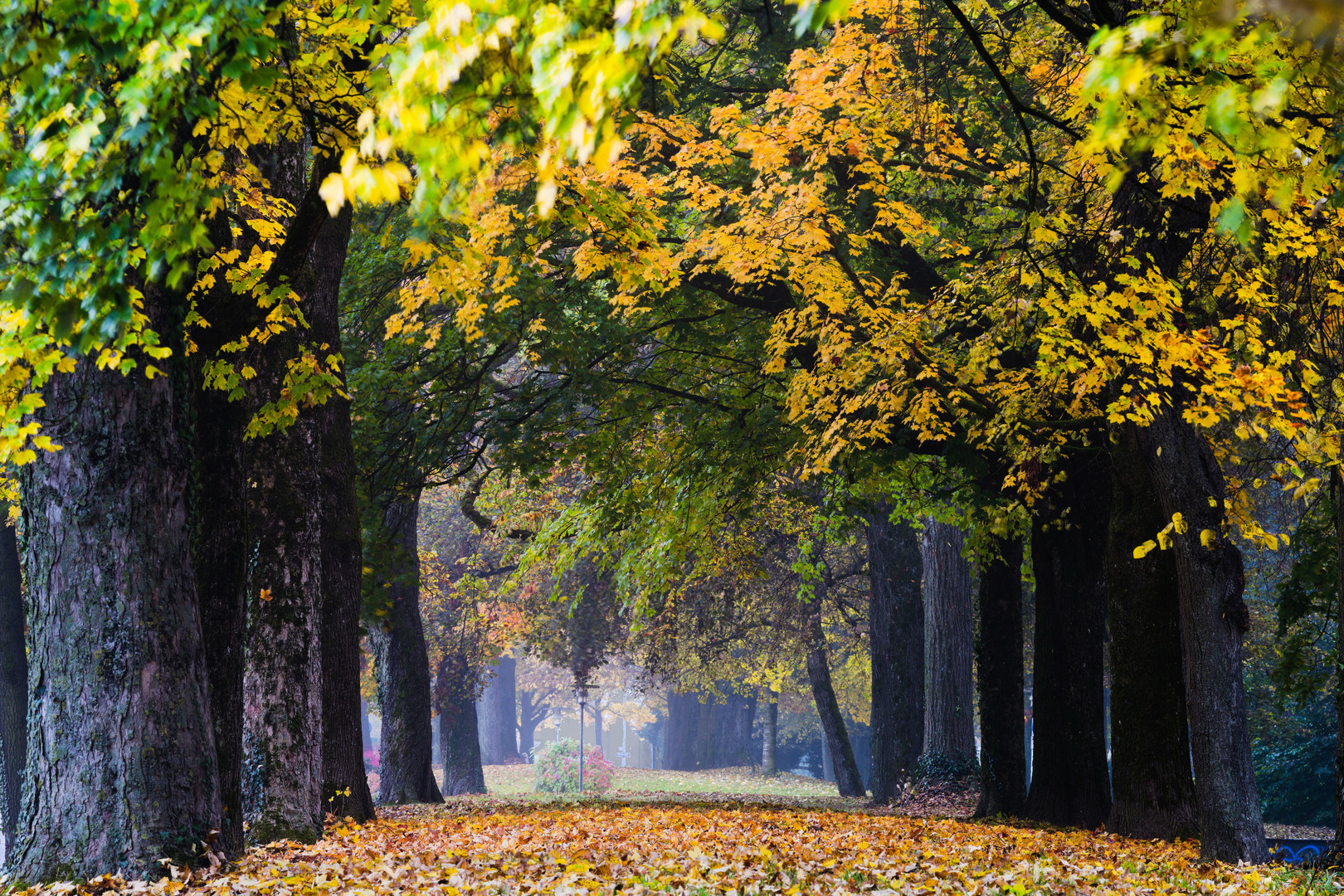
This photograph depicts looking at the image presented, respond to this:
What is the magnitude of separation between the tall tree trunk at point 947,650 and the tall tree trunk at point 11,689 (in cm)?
1342

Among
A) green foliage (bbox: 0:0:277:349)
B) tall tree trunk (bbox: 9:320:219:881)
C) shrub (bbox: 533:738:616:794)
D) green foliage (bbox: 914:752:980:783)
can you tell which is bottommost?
shrub (bbox: 533:738:616:794)

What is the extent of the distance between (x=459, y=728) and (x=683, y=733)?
1840 centimetres

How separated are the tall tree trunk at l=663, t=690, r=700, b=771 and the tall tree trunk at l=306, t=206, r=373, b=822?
33837mm

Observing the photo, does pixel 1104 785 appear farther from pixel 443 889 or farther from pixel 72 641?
pixel 72 641

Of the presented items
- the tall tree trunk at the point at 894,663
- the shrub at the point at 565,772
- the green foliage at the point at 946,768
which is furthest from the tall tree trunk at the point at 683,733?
the green foliage at the point at 946,768

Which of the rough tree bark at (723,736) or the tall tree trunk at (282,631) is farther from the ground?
the tall tree trunk at (282,631)

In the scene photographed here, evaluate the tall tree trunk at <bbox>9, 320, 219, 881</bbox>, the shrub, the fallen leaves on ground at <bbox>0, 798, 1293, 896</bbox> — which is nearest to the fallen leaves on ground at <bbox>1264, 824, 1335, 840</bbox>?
the fallen leaves on ground at <bbox>0, 798, 1293, 896</bbox>

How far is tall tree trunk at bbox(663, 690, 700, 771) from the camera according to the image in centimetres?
4362

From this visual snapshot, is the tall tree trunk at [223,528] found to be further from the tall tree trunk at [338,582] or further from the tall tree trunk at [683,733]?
the tall tree trunk at [683,733]

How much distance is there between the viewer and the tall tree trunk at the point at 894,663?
1886 cm

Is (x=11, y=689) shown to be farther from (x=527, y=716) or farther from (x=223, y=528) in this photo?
(x=527, y=716)

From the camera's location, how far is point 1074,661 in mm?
11305

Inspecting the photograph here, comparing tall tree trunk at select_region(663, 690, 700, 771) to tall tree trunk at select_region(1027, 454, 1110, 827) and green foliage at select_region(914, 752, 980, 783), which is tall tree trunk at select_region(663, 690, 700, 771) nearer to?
green foliage at select_region(914, 752, 980, 783)

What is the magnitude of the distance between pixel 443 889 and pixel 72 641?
2374 millimetres
